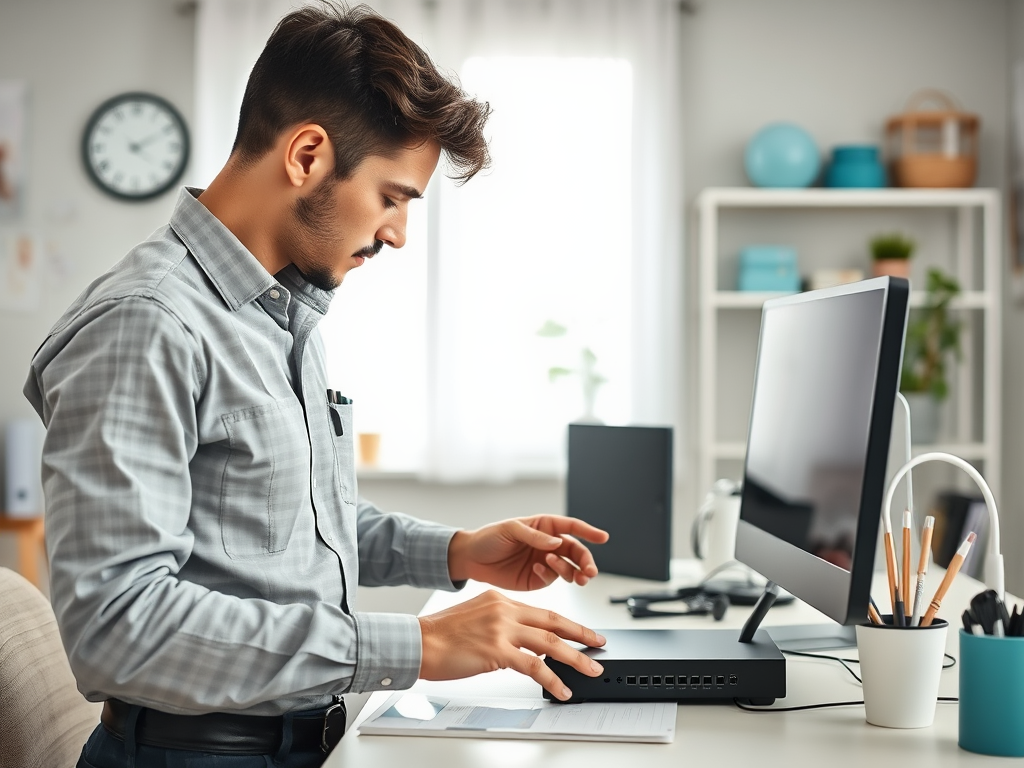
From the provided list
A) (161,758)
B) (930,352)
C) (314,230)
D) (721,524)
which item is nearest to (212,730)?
(161,758)

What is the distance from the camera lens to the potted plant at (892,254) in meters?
3.35

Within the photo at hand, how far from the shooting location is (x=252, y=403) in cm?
101

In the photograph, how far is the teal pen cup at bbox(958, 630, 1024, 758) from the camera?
0.89 m

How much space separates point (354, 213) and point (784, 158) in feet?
8.40

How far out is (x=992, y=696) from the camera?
0.89 meters

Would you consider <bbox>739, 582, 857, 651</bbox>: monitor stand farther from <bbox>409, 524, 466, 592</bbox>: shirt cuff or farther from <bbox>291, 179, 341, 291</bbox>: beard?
<bbox>291, 179, 341, 291</bbox>: beard

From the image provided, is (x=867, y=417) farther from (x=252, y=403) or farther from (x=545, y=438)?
(x=545, y=438)

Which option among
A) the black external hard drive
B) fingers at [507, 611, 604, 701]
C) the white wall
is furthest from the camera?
the white wall

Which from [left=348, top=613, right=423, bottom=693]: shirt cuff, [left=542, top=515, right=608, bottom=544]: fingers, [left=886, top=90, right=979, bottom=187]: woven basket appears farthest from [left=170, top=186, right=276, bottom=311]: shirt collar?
[left=886, top=90, right=979, bottom=187]: woven basket

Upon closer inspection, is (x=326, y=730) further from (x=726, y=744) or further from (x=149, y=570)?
(x=726, y=744)

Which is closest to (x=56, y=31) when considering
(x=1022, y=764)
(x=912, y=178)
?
(x=912, y=178)

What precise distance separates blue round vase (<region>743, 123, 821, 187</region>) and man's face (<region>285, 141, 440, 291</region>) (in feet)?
7.95

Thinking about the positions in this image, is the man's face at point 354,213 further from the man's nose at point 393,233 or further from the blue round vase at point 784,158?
the blue round vase at point 784,158

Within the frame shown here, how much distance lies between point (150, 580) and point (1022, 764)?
0.81 metres
